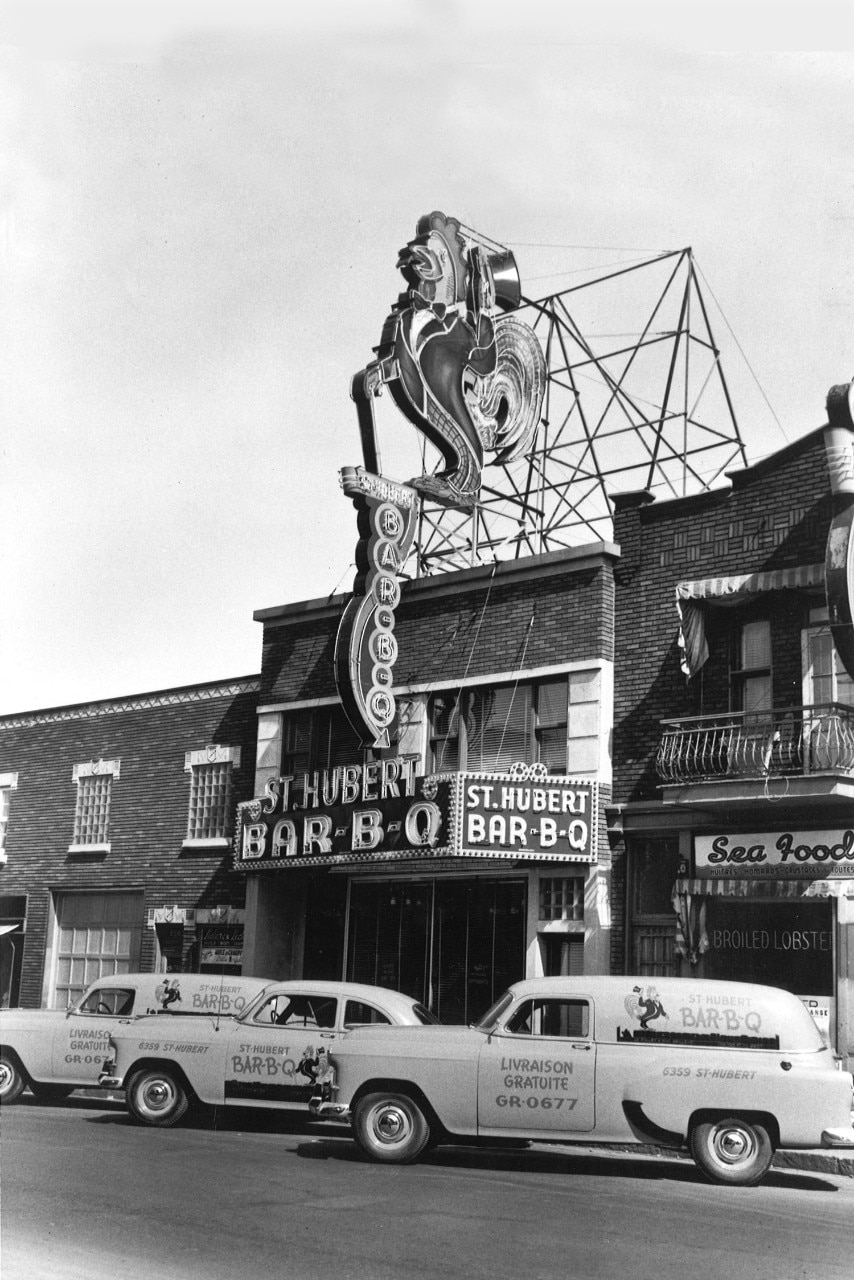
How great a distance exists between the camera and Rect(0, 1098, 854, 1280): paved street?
8.55 meters

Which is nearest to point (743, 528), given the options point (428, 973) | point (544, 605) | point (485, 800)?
point (544, 605)

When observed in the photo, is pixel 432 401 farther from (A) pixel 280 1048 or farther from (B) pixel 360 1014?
(A) pixel 280 1048

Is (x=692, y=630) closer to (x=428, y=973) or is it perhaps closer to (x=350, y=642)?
(x=350, y=642)

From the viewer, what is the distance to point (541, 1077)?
1312 centimetres

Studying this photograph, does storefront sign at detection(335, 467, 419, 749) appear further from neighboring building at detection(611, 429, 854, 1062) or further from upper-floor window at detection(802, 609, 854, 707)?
upper-floor window at detection(802, 609, 854, 707)

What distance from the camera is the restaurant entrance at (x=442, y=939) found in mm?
20875

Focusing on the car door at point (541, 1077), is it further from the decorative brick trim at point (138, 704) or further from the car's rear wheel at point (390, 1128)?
the decorative brick trim at point (138, 704)

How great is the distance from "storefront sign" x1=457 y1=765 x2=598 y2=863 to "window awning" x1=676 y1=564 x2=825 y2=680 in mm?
2405

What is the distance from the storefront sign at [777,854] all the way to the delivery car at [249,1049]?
5322mm

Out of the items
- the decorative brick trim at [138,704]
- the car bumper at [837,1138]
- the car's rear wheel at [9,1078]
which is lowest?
the car's rear wheel at [9,1078]

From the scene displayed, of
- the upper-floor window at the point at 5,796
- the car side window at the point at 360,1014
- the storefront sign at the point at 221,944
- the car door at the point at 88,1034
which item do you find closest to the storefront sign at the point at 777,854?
the car side window at the point at 360,1014

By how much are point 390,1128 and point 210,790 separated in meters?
13.5

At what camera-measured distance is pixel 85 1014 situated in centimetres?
1708

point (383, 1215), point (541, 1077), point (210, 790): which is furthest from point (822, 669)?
point (210, 790)
